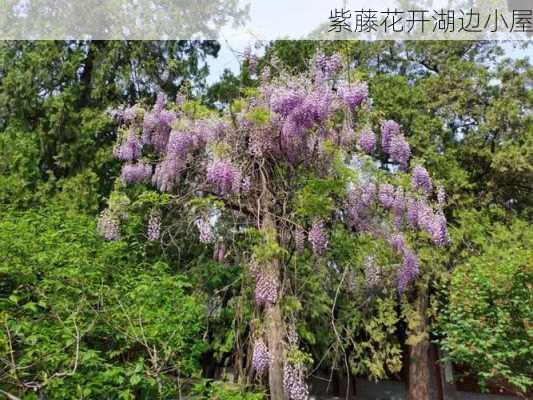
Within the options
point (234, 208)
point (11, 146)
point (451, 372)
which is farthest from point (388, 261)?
point (11, 146)

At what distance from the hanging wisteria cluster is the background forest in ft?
0.87

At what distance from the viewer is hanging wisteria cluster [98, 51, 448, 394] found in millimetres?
5172

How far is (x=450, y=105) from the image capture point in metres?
8.77

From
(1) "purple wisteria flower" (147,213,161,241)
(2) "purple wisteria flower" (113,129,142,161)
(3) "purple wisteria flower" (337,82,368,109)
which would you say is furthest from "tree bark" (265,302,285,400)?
(2) "purple wisteria flower" (113,129,142,161)

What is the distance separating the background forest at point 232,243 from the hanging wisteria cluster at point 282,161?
10.4 inches

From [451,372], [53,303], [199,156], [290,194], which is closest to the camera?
[53,303]

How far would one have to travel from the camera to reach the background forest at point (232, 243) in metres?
3.97

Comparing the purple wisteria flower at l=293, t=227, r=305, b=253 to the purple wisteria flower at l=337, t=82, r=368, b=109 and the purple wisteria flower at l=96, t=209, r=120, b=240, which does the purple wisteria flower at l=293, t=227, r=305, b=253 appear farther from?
the purple wisteria flower at l=96, t=209, r=120, b=240

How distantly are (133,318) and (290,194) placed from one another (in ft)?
7.16

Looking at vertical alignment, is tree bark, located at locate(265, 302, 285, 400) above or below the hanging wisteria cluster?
below

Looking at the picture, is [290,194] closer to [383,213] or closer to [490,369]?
[383,213]

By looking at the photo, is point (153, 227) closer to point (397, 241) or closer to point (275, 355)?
point (275, 355)

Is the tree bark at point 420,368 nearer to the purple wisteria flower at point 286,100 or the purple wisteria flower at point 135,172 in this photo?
the purple wisteria flower at point 286,100

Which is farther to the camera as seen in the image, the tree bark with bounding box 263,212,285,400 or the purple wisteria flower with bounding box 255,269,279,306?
the purple wisteria flower with bounding box 255,269,279,306
